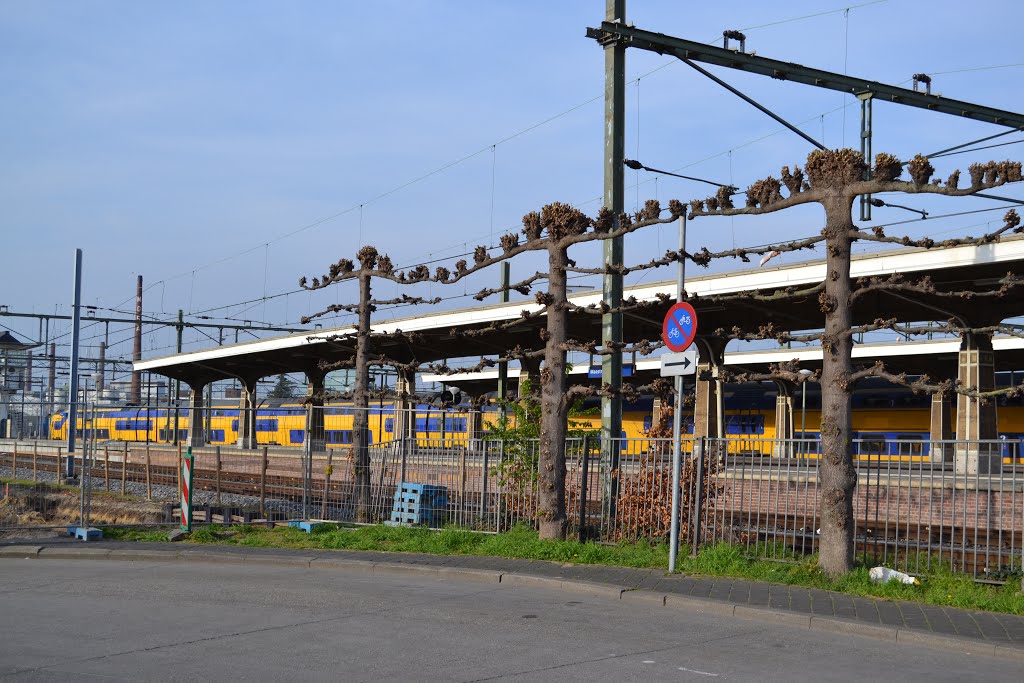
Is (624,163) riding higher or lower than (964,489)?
higher

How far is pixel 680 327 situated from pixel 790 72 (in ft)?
23.0

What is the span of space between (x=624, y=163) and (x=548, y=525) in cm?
562

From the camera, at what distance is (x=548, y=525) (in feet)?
51.7

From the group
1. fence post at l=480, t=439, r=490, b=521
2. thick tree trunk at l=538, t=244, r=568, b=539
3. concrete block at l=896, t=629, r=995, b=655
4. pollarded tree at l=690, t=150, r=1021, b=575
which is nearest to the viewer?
concrete block at l=896, t=629, r=995, b=655

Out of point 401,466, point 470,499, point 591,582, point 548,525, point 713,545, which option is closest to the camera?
point 591,582

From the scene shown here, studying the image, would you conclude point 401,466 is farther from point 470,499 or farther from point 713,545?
point 713,545

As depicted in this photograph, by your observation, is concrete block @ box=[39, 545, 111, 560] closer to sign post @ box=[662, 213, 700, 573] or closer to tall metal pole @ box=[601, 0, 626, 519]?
tall metal pole @ box=[601, 0, 626, 519]

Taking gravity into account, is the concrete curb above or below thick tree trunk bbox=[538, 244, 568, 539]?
below

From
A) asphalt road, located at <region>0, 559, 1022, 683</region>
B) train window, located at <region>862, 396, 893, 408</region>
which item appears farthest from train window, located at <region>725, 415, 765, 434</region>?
asphalt road, located at <region>0, 559, 1022, 683</region>

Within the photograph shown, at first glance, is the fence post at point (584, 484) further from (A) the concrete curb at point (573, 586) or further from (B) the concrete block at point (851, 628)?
(B) the concrete block at point (851, 628)

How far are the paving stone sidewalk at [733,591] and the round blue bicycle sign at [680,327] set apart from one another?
2.86 m

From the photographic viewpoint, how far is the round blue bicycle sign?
13.4 metres

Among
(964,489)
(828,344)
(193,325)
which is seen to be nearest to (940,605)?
(964,489)

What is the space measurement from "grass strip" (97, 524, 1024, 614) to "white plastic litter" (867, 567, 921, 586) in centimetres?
10
